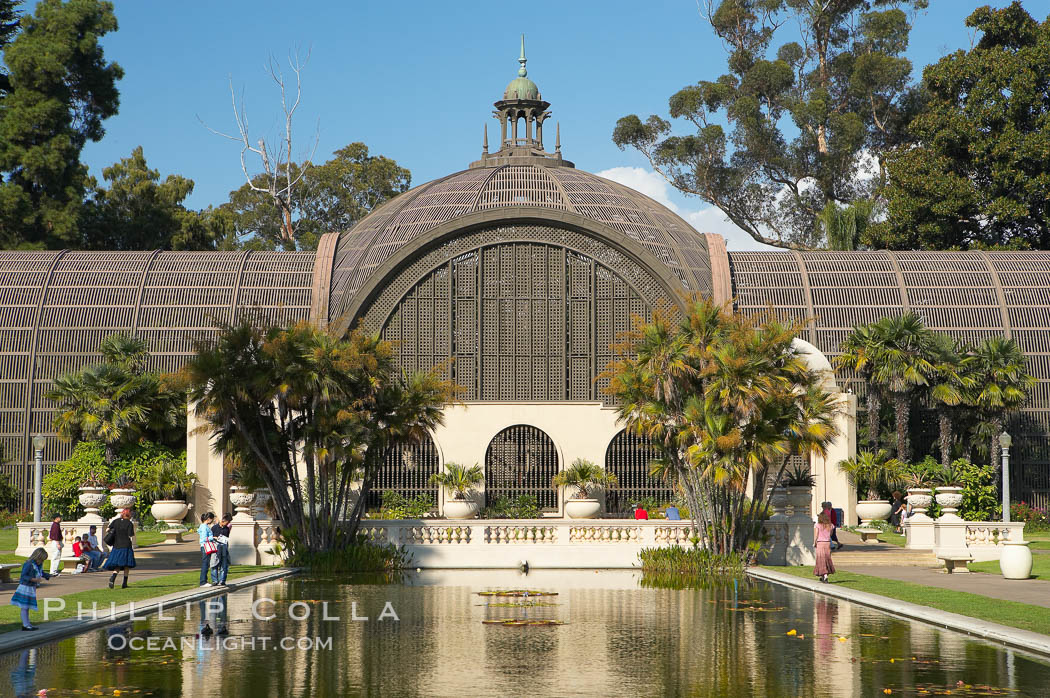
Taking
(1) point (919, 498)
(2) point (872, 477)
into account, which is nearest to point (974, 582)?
(1) point (919, 498)

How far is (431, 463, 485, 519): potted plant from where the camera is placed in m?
38.8

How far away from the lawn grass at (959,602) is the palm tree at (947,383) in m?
14.9

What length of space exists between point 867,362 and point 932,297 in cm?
623

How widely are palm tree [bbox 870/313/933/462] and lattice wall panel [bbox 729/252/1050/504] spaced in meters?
3.10

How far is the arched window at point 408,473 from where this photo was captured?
40.5m

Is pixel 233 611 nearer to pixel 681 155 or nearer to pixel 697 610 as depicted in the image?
pixel 697 610

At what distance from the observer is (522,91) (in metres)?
54.0

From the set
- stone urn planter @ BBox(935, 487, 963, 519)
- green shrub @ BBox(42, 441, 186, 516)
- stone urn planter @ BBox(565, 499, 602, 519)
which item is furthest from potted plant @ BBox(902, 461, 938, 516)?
green shrub @ BBox(42, 441, 186, 516)

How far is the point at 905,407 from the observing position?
40.3 m

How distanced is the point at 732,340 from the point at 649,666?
15.2 meters

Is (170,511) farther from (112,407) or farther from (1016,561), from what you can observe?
(1016,561)

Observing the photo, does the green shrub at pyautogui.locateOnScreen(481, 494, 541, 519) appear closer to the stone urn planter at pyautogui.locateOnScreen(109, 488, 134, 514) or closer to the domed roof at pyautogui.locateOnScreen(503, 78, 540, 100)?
the stone urn planter at pyautogui.locateOnScreen(109, 488, 134, 514)

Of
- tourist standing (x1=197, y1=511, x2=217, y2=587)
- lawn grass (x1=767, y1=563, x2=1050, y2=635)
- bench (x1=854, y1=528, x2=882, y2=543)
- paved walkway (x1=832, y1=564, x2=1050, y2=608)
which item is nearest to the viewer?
lawn grass (x1=767, y1=563, x2=1050, y2=635)

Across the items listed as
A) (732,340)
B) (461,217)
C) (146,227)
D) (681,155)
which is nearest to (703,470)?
(732,340)
